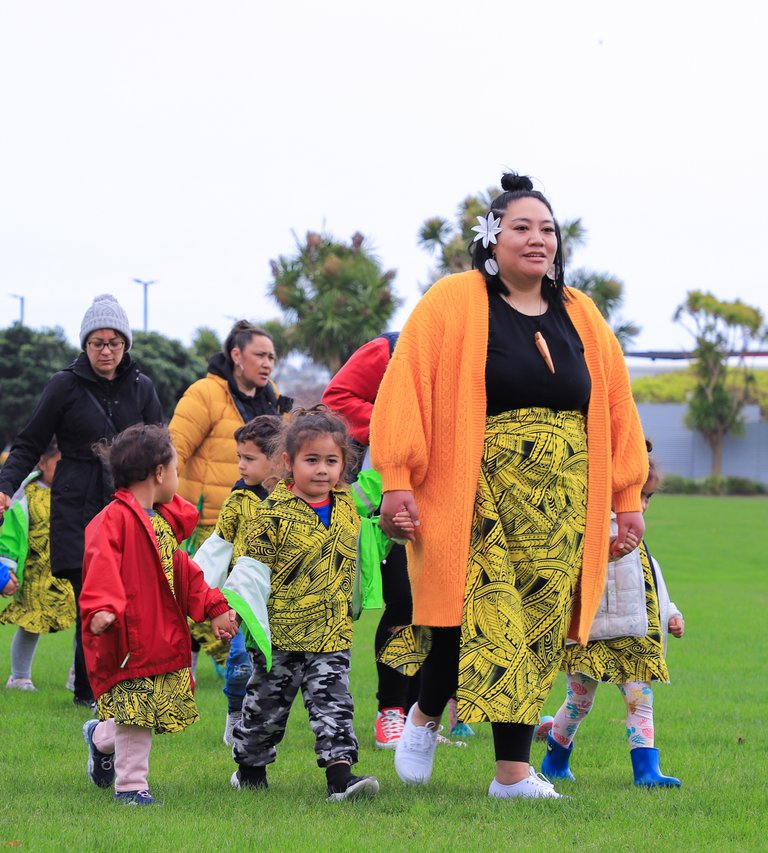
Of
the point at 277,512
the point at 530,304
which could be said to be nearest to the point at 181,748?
the point at 277,512

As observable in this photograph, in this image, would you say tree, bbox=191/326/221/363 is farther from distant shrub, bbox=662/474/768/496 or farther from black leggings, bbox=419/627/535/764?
black leggings, bbox=419/627/535/764

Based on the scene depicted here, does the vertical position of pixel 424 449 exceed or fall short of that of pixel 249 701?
it exceeds it

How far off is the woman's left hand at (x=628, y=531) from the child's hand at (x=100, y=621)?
1957mm

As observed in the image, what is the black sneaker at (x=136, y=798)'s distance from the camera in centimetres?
479

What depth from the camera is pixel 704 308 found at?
6619cm

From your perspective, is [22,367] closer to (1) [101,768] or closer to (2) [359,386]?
(2) [359,386]

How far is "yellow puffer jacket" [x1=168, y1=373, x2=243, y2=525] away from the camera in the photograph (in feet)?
25.1

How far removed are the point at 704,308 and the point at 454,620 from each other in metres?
63.8

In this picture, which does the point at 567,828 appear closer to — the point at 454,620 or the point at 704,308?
the point at 454,620

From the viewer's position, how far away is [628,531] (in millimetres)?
5125

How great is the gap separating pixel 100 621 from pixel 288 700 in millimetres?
850

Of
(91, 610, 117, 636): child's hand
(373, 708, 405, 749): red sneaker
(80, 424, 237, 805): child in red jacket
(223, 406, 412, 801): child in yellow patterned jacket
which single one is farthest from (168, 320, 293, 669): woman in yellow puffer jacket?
(91, 610, 117, 636): child's hand

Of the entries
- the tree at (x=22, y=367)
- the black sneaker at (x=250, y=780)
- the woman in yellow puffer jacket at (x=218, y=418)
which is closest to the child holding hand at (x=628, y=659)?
the black sneaker at (x=250, y=780)

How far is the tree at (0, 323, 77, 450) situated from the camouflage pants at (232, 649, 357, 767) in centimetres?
4933
